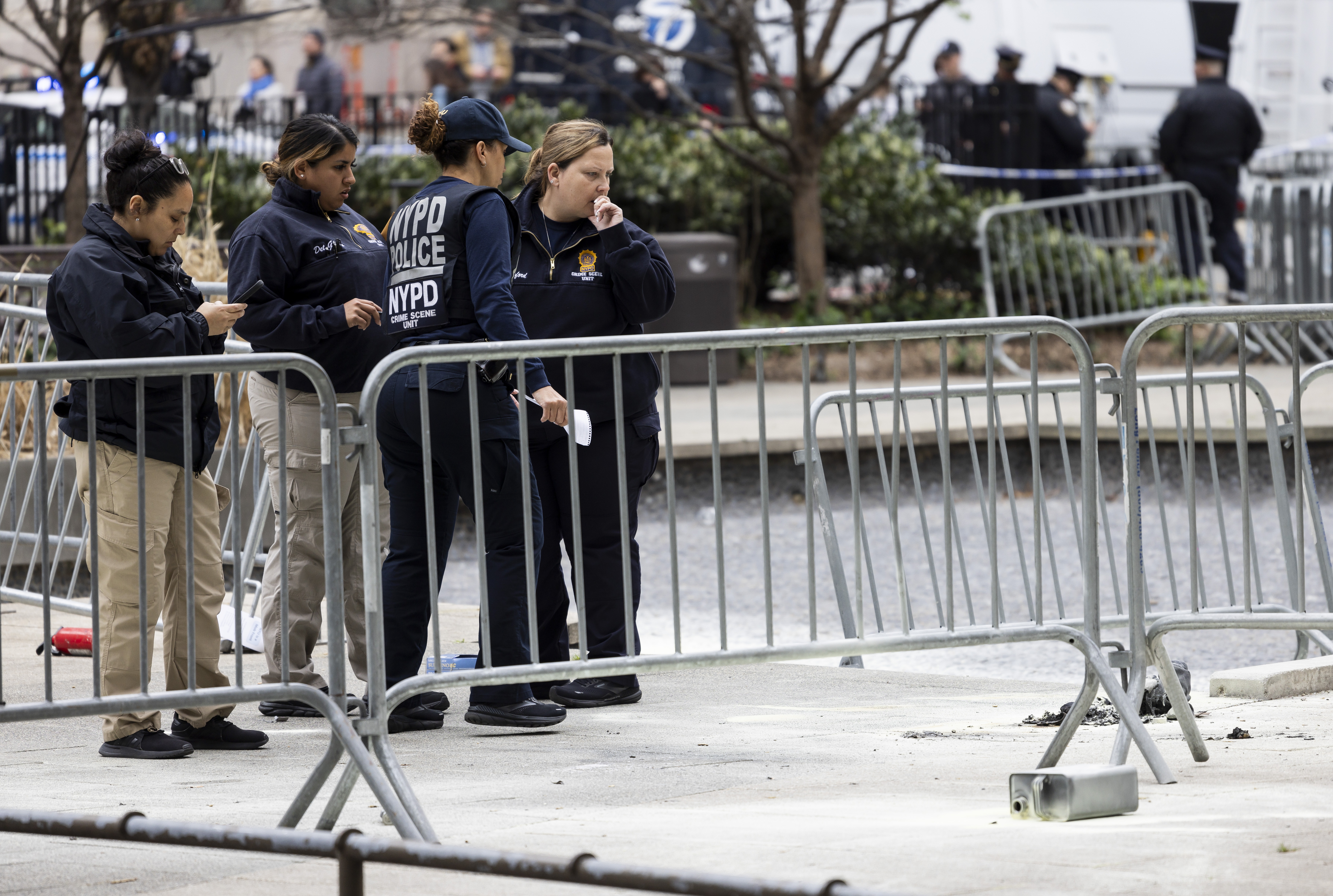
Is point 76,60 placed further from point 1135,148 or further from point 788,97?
point 1135,148

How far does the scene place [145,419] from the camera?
4891 mm

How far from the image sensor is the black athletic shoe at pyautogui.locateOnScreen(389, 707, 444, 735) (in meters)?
5.57

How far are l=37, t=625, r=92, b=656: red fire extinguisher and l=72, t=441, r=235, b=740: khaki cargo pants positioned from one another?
1724mm

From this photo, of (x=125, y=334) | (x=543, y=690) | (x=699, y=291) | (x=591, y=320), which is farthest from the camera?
(x=699, y=291)

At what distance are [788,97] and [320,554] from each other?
10205 millimetres

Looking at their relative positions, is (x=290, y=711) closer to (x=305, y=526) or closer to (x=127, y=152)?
(x=305, y=526)

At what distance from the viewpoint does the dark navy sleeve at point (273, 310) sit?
5.55 metres

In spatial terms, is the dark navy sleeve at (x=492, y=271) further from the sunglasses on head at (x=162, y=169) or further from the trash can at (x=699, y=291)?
the trash can at (x=699, y=291)

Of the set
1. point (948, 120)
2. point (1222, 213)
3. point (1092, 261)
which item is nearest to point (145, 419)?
point (1092, 261)

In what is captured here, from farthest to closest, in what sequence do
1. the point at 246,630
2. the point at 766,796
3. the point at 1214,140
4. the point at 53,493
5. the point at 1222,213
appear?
the point at 1214,140, the point at 1222,213, the point at 53,493, the point at 246,630, the point at 766,796

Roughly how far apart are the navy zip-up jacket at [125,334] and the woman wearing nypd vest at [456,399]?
546 mm

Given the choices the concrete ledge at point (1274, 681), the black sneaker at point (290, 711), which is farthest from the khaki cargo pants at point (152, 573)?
the concrete ledge at point (1274, 681)

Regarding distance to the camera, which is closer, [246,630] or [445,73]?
[246,630]

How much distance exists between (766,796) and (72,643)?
348 centimetres
